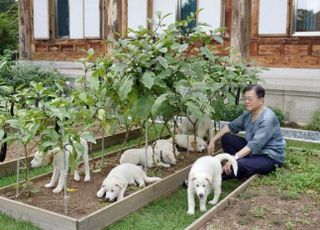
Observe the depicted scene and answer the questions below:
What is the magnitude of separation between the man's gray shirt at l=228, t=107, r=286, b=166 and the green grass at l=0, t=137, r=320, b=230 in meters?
0.23

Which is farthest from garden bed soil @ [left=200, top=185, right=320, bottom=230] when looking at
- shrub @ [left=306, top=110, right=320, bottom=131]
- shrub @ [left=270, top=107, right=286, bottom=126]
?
shrub @ [left=270, top=107, right=286, bottom=126]

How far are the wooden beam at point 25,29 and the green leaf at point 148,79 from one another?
10441mm

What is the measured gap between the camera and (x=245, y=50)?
26.5 feet

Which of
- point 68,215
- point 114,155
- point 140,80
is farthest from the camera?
point 114,155

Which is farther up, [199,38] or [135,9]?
[135,9]

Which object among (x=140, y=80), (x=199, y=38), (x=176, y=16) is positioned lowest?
(x=140, y=80)

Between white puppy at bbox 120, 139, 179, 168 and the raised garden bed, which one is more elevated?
white puppy at bbox 120, 139, 179, 168

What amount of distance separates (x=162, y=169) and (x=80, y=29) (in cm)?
899

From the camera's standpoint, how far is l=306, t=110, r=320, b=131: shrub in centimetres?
737

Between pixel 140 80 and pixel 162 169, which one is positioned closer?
pixel 140 80

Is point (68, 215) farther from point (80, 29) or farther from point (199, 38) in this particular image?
point (80, 29)

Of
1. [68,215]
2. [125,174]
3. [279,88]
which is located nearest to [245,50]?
[279,88]

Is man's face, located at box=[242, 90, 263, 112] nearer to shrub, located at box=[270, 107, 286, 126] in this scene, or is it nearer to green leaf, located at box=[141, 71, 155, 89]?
green leaf, located at box=[141, 71, 155, 89]

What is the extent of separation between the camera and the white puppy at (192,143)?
5.54m
